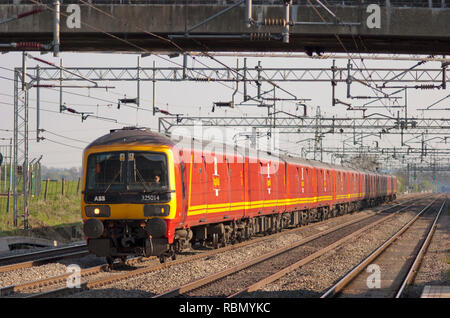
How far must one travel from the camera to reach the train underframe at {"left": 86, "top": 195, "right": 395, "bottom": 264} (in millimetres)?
15078

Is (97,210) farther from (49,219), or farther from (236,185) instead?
(49,219)

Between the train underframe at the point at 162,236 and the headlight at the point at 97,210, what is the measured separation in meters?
0.22

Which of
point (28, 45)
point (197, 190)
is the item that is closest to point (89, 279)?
point (197, 190)

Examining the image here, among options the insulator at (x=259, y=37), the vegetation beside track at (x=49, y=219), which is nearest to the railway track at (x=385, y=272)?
the insulator at (x=259, y=37)

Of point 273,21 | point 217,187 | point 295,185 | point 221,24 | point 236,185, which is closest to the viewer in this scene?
point 273,21

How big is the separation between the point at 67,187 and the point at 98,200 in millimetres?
40522

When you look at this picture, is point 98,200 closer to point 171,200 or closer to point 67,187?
point 171,200

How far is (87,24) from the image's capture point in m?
18.0

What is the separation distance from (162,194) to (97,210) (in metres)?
1.54

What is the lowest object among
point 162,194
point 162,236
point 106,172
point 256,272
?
point 256,272

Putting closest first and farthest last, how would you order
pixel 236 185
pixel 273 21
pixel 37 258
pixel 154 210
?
pixel 154 210 → pixel 273 21 → pixel 37 258 → pixel 236 185

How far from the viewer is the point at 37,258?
719 inches
